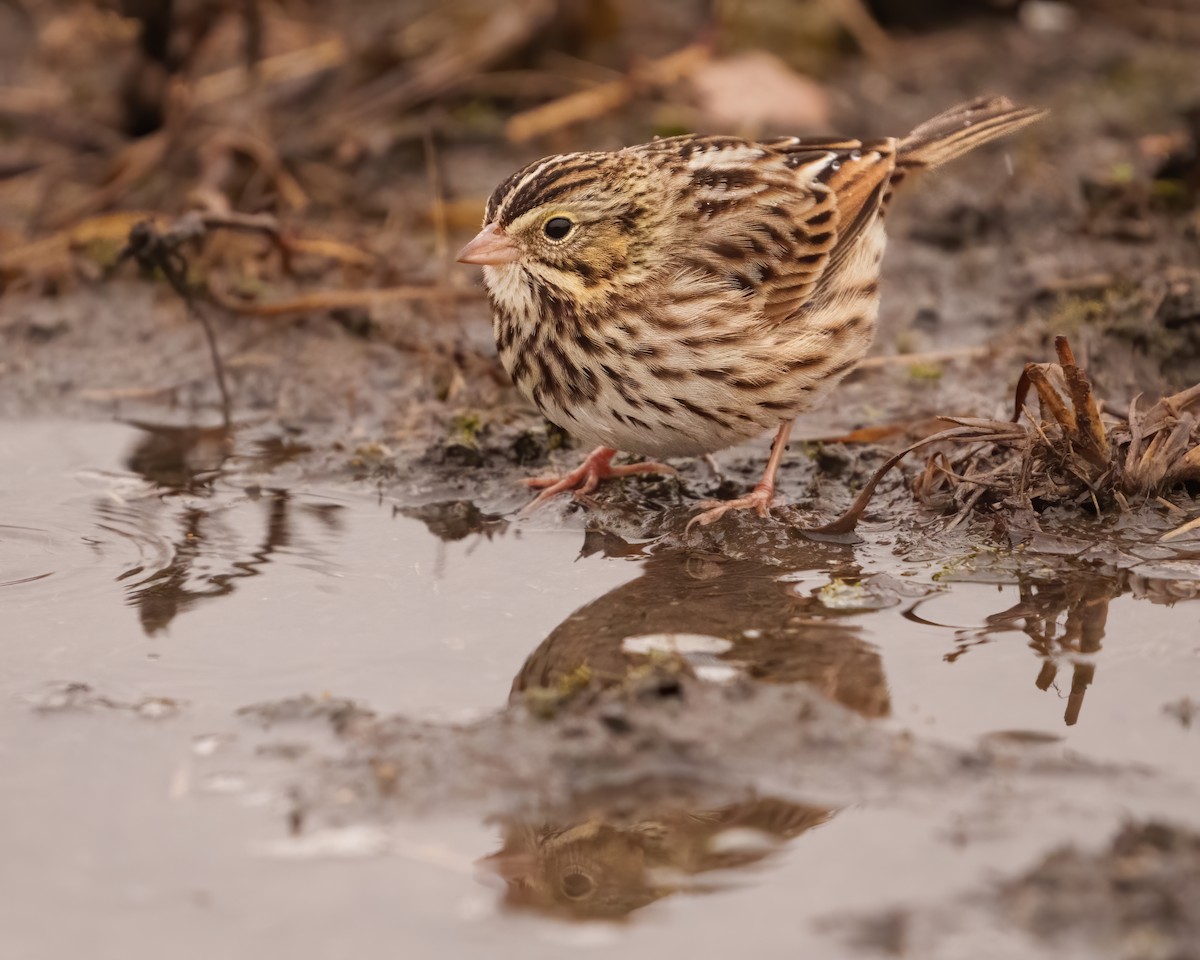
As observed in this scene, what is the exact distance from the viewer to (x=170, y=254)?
643 centimetres

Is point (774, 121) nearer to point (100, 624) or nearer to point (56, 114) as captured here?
point (56, 114)

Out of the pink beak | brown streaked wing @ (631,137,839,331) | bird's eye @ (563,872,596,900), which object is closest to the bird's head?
the pink beak

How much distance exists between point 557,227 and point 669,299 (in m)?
0.45

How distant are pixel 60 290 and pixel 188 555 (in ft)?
10.4

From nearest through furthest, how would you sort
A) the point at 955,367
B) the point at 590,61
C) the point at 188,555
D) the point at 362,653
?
1. the point at 362,653
2. the point at 188,555
3. the point at 955,367
4. the point at 590,61

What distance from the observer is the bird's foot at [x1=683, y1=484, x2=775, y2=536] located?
524 cm

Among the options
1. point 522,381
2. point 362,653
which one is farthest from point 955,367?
point 362,653

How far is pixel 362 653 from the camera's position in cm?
432

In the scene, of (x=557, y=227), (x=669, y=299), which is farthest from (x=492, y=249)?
(x=669, y=299)

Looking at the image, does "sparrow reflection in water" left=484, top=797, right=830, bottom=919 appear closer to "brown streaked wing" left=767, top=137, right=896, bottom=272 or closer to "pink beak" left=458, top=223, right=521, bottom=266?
"pink beak" left=458, top=223, right=521, bottom=266

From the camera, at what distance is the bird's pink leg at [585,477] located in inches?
218

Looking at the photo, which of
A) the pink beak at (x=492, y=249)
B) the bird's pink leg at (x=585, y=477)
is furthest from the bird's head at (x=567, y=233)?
the bird's pink leg at (x=585, y=477)

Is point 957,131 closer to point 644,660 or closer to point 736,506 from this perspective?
point 736,506

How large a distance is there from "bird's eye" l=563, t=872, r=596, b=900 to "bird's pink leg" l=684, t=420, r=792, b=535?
6.67ft
